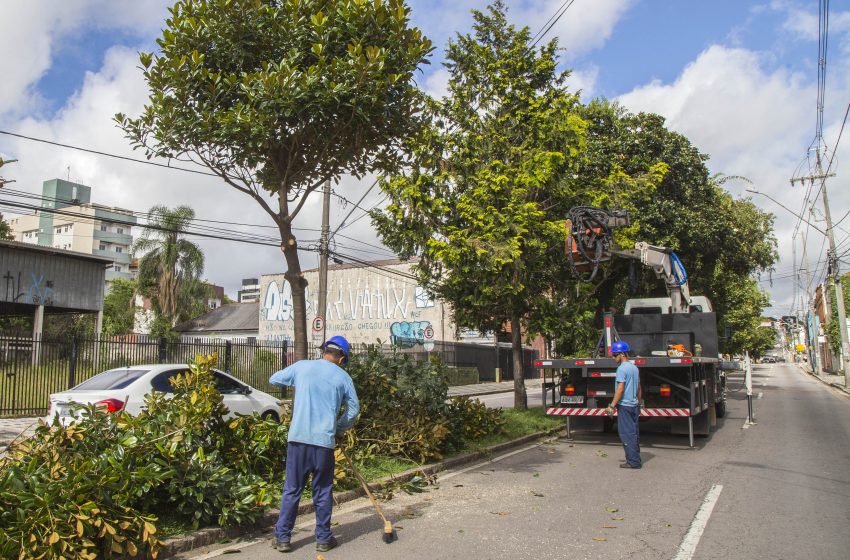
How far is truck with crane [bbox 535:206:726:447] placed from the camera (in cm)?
1062

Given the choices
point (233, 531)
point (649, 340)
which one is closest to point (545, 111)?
point (649, 340)

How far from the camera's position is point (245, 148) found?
7.36 m

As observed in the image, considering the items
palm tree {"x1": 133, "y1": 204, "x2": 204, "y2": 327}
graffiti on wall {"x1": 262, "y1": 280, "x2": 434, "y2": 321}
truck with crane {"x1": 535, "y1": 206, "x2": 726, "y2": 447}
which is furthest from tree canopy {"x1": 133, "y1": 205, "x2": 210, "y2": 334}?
truck with crane {"x1": 535, "y1": 206, "x2": 726, "y2": 447}

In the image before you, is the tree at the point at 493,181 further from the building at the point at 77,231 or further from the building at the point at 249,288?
the building at the point at 249,288

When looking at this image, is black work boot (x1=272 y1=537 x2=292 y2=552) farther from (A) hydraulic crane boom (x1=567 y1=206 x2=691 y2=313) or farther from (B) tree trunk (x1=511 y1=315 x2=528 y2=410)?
(B) tree trunk (x1=511 y1=315 x2=528 y2=410)

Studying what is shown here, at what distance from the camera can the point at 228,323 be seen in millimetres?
52781

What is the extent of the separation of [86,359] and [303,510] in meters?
11.4

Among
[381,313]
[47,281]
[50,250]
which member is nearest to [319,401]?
[50,250]

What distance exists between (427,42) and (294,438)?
489 centimetres

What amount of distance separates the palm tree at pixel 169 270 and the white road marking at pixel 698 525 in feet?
121

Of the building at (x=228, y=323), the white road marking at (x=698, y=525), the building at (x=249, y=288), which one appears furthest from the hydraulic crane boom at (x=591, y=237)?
the building at (x=249, y=288)

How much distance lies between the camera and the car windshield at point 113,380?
9.24 metres

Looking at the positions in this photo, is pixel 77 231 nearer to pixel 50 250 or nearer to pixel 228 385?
pixel 50 250

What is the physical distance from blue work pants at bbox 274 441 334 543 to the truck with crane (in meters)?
6.22
